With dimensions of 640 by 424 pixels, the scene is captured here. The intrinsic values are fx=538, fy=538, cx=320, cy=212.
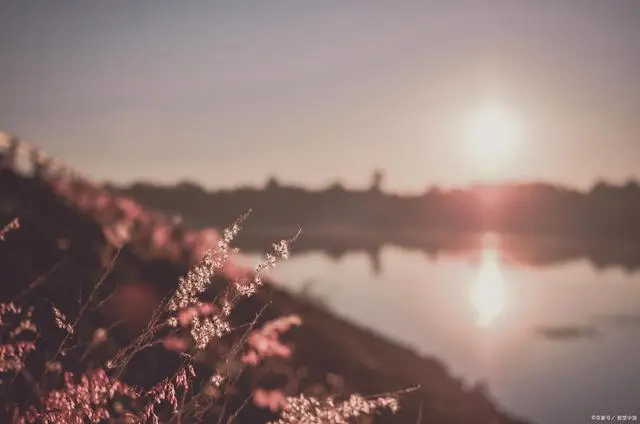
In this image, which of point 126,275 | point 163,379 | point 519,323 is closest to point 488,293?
point 519,323

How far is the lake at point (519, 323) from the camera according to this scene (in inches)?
761

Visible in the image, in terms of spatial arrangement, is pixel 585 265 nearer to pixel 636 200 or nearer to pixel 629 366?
pixel 629 366

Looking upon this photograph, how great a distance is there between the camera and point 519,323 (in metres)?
32.7

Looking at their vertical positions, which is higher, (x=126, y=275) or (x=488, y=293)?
(x=488, y=293)

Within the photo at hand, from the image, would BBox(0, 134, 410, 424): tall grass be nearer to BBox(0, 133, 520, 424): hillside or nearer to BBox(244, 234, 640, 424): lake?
BBox(0, 133, 520, 424): hillside

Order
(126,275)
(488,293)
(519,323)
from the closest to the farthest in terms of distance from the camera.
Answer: (126,275) < (519,323) < (488,293)

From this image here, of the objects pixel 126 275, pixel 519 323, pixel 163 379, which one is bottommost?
pixel 163 379

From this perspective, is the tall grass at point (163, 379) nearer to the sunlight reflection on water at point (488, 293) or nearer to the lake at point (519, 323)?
the lake at point (519, 323)

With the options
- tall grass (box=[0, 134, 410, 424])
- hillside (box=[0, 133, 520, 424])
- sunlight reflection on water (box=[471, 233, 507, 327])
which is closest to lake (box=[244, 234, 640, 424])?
sunlight reflection on water (box=[471, 233, 507, 327])

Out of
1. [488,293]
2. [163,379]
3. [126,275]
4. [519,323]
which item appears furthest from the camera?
[488,293]

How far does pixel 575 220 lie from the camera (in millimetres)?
139750

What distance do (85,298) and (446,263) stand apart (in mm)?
65130

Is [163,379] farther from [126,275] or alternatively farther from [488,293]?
[488,293]

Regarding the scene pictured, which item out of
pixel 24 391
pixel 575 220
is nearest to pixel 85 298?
pixel 24 391
